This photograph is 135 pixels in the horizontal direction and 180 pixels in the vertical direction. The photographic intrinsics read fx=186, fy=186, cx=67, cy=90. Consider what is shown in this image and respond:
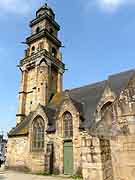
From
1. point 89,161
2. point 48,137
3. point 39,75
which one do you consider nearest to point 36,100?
point 39,75

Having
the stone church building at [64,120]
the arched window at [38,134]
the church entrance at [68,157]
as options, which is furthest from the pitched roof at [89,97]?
the arched window at [38,134]

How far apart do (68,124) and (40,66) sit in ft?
36.6

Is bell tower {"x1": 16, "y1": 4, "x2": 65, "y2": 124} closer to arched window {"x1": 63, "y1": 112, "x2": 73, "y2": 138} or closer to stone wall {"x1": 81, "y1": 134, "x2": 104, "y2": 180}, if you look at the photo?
arched window {"x1": 63, "y1": 112, "x2": 73, "y2": 138}

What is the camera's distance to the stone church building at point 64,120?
16.7 feet

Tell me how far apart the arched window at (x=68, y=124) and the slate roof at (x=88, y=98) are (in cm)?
116

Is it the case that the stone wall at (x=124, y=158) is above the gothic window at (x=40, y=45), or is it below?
below

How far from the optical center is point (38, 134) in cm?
1905

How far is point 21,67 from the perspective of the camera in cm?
2814

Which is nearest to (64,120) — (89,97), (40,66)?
(89,97)

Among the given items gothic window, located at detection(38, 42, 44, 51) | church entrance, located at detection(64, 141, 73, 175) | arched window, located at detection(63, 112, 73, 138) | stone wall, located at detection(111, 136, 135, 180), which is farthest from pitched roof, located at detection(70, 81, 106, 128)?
stone wall, located at detection(111, 136, 135, 180)

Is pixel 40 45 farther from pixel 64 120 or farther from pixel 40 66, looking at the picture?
pixel 64 120

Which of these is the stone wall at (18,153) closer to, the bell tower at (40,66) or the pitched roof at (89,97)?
the bell tower at (40,66)

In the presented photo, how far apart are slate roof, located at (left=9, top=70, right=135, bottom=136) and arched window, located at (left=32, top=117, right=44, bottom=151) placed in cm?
119

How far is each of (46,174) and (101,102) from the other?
7839 millimetres
